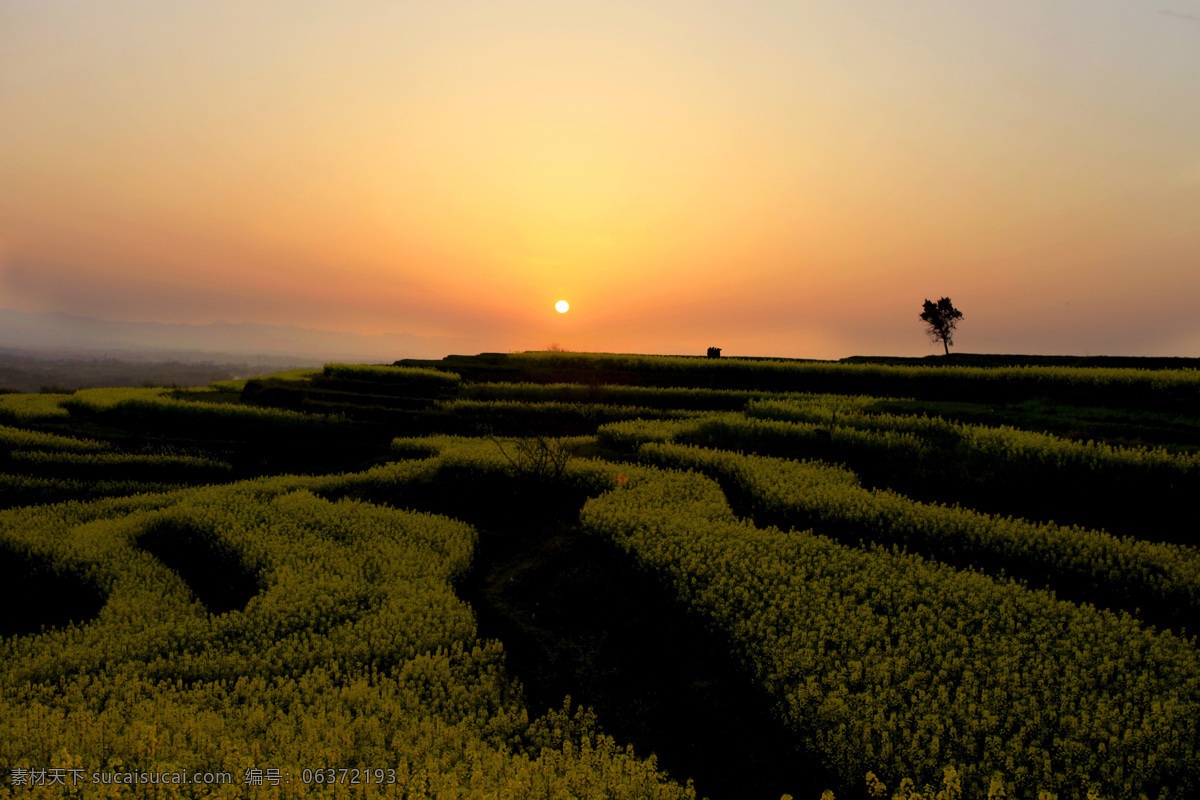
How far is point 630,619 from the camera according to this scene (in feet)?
31.1

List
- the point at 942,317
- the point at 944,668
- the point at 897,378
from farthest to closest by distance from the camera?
1. the point at 942,317
2. the point at 897,378
3. the point at 944,668

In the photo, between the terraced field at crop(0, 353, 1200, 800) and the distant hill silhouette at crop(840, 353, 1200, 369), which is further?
the distant hill silhouette at crop(840, 353, 1200, 369)

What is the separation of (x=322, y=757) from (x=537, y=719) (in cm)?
252

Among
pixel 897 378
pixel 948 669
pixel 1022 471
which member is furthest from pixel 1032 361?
pixel 948 669

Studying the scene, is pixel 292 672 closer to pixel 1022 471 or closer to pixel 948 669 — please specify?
pixel 948 669

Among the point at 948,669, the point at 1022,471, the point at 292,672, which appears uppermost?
the point at 1022,471

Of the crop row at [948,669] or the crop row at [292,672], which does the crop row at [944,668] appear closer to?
the crop row at [948,669]

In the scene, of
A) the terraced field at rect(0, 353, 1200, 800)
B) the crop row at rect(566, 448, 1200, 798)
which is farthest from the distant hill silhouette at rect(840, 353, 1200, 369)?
the crop row at rect(566, 448, 1200, 798)

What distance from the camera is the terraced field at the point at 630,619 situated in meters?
5.72

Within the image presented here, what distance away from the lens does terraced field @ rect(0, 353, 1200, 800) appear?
225 inches

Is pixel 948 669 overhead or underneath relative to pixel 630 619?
overhead

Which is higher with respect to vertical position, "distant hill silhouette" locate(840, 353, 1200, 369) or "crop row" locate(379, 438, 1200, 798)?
"distant hill silhouette" locate(840, 353, 1200, 369)

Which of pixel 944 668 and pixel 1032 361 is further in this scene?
pixel 1032 361

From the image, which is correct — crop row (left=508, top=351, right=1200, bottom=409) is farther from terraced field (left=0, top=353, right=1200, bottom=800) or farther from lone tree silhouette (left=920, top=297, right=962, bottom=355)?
lone tree silhouette (left=920, top=297, right=962, bottom=355)
